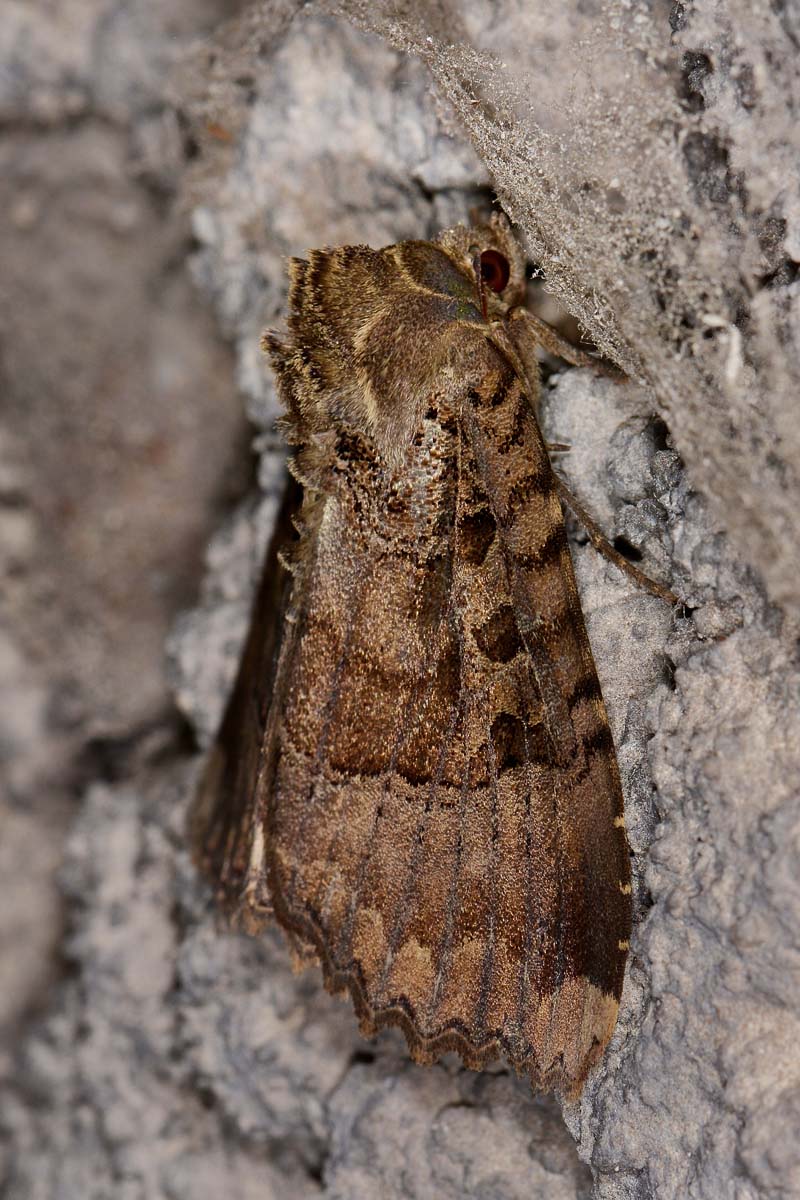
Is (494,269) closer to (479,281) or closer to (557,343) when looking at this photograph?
(479,281)

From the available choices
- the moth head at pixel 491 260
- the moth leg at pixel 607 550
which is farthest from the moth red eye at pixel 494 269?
the moth leg at pixel 607 550

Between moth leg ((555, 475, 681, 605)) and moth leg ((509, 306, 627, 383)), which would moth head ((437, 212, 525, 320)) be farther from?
moth leg ((555, 475, 681, 605))

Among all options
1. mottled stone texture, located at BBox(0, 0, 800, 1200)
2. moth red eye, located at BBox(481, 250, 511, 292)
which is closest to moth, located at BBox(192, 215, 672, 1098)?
moth red eye, located at BBox(481, 250, 511, 292)

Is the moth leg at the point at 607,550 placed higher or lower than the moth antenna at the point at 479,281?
lower

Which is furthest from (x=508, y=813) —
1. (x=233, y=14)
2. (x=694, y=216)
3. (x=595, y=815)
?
(x=233, y=14)

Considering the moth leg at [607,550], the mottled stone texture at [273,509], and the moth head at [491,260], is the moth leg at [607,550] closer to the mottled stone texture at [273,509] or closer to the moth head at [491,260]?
the mottled stone texture at [273,509]

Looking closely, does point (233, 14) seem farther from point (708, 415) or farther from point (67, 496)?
point (708, 415)

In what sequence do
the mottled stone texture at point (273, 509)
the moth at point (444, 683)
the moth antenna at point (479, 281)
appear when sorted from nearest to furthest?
the mottled stone texture at point (273, 509)
the moth at point (444, 683)
the moth antenna at point (479, 281)
